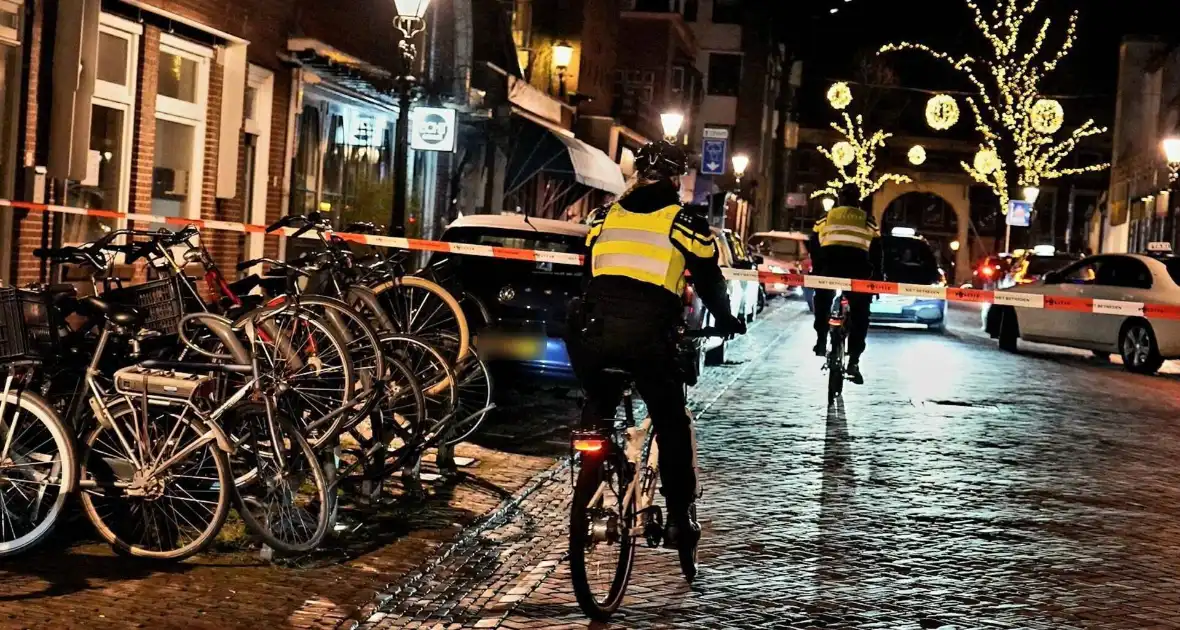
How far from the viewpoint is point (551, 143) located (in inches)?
1217

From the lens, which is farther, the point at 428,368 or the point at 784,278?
the point at 784,278

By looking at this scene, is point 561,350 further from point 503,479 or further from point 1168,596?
point 1168,596

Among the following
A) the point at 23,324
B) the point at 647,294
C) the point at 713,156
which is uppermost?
the point at 713,156

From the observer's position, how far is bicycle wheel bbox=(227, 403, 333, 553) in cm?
700

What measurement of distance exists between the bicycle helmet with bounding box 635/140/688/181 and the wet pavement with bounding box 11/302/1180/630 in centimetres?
180

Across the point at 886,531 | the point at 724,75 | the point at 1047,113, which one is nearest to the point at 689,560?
the point at 886,531

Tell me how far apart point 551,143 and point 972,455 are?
20.1m

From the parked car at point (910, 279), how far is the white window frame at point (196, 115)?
37.8 ft

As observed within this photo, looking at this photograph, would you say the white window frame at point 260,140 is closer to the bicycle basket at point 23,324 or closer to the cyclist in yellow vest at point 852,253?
the cyclist in yellow vest at point 852,253

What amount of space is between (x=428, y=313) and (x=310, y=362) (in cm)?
224

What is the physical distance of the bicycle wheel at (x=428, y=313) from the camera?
9.92m

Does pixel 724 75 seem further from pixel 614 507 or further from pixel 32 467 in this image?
pixel 614 507

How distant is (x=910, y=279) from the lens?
A: 87.4 feet

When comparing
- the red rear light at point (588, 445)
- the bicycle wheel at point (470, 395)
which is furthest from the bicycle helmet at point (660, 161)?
the bicycle wheel at point (470, 395)
